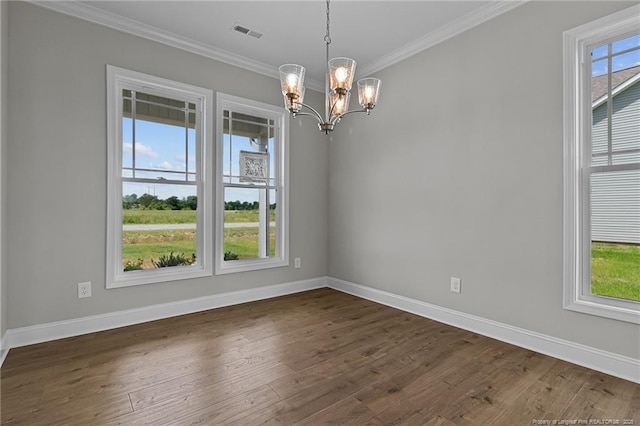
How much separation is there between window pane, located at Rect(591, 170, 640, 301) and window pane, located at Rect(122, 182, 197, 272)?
359cm

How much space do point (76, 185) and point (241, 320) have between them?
193 centimetres

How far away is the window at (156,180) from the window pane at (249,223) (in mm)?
275

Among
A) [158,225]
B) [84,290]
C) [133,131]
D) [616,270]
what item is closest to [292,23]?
[133,131]

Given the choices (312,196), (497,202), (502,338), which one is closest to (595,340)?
(502,338)

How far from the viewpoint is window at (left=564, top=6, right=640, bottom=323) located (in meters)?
2.21

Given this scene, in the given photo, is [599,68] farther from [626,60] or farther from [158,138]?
[158,138]

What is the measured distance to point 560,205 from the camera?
2.42 meters

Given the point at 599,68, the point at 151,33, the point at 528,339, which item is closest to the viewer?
the point at 599,68

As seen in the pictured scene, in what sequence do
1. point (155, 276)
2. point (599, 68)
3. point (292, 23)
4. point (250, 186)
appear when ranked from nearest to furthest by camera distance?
point (599, 68) < point (292, 23) < point (155, 276) < point (250, 186)

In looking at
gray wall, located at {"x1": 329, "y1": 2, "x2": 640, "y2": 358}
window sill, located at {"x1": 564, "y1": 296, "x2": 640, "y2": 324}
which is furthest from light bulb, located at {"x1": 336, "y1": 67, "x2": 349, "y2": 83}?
window sill, located at {"x1": 564, "y1": 296, "x2": 640, "y2": 324}

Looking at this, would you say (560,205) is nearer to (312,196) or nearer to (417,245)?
(417,245)

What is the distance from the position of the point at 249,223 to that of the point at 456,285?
2.42 meters

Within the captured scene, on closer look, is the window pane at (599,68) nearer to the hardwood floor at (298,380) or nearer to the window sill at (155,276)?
the hardwood floor at (298,380)

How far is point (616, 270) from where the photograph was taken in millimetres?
2293
